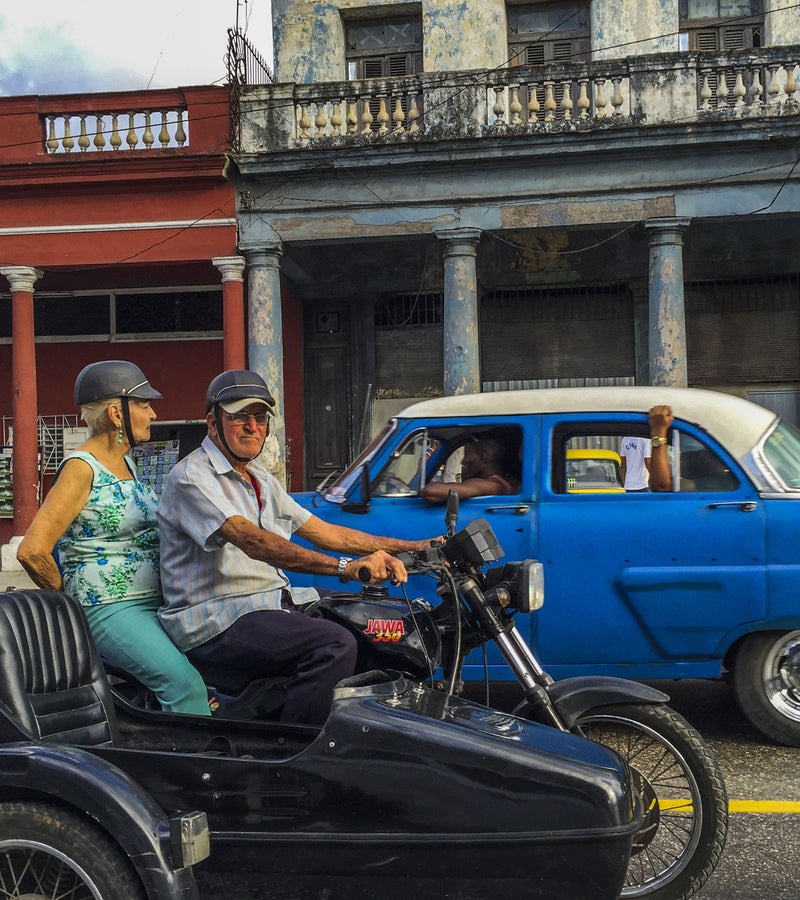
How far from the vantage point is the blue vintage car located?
5.11 m

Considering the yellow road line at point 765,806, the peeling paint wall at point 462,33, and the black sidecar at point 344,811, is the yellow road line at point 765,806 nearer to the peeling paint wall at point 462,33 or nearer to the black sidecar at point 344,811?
the black sidecar at point 344,811

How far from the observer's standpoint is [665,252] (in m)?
13.0

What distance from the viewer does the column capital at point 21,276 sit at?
14.0 m

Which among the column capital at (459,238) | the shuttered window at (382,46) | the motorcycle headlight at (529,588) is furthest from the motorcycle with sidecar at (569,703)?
the shuttered window at (382,46)

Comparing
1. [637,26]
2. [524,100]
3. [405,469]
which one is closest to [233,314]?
[524,100]

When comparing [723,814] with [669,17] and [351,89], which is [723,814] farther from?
[669,17]

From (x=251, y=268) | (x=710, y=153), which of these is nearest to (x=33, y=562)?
(x=251, y=268)

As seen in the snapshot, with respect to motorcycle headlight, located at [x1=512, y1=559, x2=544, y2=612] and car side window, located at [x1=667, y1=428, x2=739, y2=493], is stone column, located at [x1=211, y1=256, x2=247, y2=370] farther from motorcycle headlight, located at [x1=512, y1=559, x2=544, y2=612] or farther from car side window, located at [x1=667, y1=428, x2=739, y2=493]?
motorcycle headlight, located at [x1=512, y1=559, x2=544, y2=612]

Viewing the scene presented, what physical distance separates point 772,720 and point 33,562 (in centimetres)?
373

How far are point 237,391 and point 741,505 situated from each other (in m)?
2.89

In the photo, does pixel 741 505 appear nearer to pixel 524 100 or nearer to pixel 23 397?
pixel 524 100

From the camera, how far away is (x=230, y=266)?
545 inches

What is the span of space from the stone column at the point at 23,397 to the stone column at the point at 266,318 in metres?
3.11

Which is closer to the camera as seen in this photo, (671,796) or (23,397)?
(671,796)
